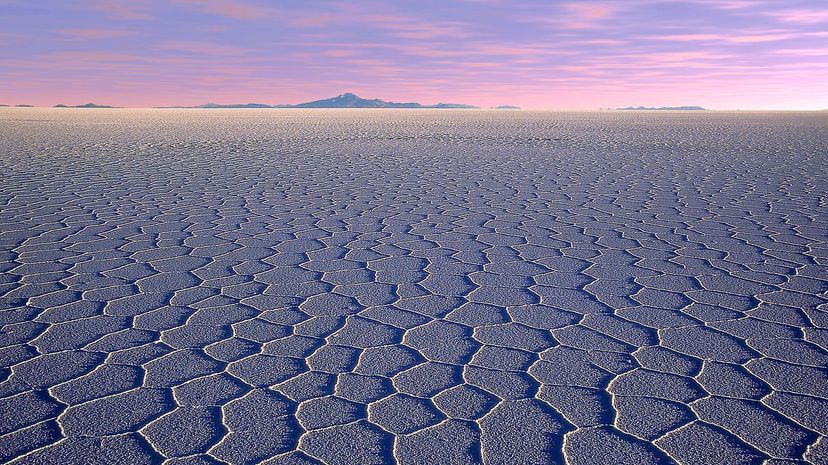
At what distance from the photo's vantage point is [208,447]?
6.39 ft

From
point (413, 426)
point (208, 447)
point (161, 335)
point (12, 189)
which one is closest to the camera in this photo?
point (208, 447)

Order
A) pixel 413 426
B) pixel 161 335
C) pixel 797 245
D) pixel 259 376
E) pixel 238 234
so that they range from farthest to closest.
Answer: pixel 238 234 < pixel 797 245 < pixel 161 335 < pixel 259 376 < pixel 413 426

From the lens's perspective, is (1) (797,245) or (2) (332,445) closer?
(2) (332,445)

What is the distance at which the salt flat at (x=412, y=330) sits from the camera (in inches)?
79.3

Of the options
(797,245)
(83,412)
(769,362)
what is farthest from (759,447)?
(797,245)

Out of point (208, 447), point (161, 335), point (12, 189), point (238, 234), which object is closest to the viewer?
point (208, 447)

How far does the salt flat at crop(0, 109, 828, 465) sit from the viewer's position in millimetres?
2014

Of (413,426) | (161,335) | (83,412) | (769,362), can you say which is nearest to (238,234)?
(161,335)

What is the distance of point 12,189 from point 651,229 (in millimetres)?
5927

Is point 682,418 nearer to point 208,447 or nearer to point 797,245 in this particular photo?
point 208,447

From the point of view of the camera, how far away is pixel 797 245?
180 inches

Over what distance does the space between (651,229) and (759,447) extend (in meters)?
3.30

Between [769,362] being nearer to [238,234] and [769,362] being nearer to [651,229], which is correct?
[651,229]

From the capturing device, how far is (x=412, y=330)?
2.92m
